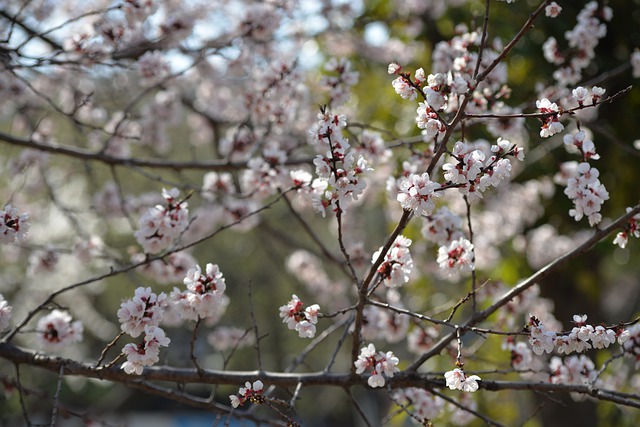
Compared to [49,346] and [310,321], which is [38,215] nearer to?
[49,346]

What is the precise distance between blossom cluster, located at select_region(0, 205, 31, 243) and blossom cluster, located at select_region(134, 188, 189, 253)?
0.44 metres

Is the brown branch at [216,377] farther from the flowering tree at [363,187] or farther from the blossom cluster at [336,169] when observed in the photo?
the blossom cluster at [336,169]

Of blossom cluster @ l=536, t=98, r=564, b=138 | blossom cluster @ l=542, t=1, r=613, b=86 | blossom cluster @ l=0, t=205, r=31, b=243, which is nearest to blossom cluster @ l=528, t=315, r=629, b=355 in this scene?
blossom cluster @ l=536, t=98, r=564, b=138

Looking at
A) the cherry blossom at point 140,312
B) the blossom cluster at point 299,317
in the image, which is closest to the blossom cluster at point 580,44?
the blossom cluster at point 299,317

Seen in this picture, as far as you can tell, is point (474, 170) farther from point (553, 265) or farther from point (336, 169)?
point (553, 265)

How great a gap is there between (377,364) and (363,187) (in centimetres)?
61

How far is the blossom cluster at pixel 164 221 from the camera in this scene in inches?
99.9

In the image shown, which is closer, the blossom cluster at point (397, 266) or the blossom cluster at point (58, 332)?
the blossom cluster at point (397, 266)

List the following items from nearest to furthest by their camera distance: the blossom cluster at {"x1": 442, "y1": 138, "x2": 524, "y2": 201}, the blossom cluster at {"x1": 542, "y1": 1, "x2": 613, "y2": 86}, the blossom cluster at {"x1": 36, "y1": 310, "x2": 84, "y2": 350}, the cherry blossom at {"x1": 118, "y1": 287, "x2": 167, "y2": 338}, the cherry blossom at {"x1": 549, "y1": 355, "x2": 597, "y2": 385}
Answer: the blossom cluster at {"x1": 442, "y1": 138, "x2": 524, "y2": 201} < the cherry blossom at {"x1": 118, "y1": 287, "x2": 167, "y2": 338} < the cherry blossom at {"x1": 549, "y1": 355, "x2": 597, "y2": 385} < the blossom cluster at {"x1": 36, "y1": 310, "x2": 84, "y2": 350} < the blossom cluster at {"x1": 542, "y1": 1, "x2": 613, "y2": 86}

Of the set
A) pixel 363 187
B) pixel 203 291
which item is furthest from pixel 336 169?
pixel 203 291

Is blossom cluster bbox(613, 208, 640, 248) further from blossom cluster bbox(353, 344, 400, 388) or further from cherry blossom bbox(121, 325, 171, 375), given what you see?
cherry blossom bbox(121, 325, 171, 375)

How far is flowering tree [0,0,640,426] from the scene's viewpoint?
195 cm

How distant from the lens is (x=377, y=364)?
2.05m

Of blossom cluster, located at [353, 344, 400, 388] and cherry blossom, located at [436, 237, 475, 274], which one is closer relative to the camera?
blossom cluster, located at [353, 344, 400, 388]
